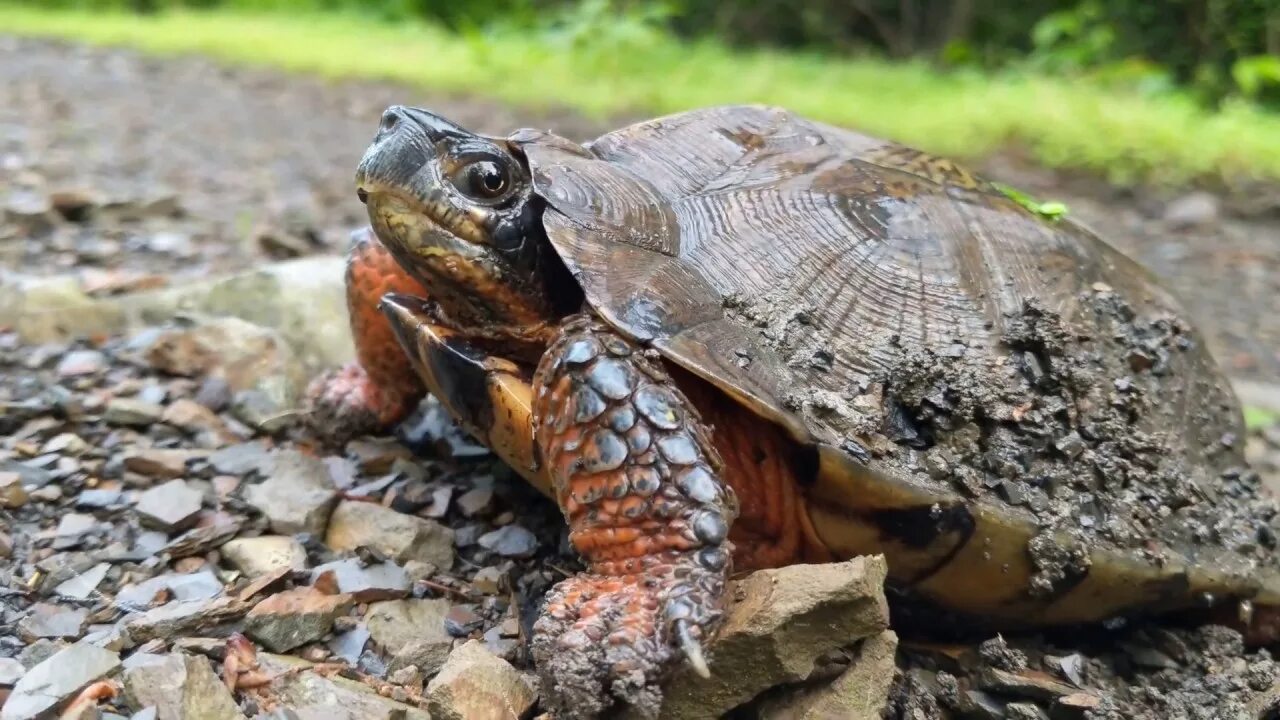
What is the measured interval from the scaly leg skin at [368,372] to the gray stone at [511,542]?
0.50 metres

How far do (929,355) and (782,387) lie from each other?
1.16 ft

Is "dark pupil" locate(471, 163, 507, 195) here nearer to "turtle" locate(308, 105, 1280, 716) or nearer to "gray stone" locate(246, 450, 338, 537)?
"turtle" locate(308, 105, 1280, 716)

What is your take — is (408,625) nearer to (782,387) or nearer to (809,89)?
(782,387)

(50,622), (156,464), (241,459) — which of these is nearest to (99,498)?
(156,464)

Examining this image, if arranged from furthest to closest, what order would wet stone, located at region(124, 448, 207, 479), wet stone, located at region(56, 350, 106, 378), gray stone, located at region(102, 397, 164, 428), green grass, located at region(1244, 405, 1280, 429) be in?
green grass, located at region(1244, 405, 1280, 429) < wet stone, located at region(56, 350, 106, 378) < gray stone, located at region(102, 397, 164, 428) < wet stone, located at region(124, 448, 207, 479)

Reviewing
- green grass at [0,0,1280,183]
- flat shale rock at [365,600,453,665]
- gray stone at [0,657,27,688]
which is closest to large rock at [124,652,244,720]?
gray stone at [0,657,27,688]

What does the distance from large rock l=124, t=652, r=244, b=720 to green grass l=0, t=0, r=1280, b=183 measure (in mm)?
6707

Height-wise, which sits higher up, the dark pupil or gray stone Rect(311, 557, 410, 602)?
the dark pupil

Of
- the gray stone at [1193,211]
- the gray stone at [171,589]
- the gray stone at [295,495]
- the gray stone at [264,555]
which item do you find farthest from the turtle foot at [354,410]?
the gray stone at [1193,211]

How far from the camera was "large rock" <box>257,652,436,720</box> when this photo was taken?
1.38 meters

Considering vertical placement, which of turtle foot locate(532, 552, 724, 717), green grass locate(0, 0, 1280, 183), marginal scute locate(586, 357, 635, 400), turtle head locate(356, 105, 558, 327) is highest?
turtle head locate(356, 105, 558, 327)

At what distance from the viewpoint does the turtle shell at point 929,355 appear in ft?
5.25

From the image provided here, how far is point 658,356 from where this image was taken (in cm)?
155

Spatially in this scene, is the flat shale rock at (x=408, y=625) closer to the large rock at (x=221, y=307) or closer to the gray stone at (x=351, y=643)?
the gray stone at (x=351, y=643)
